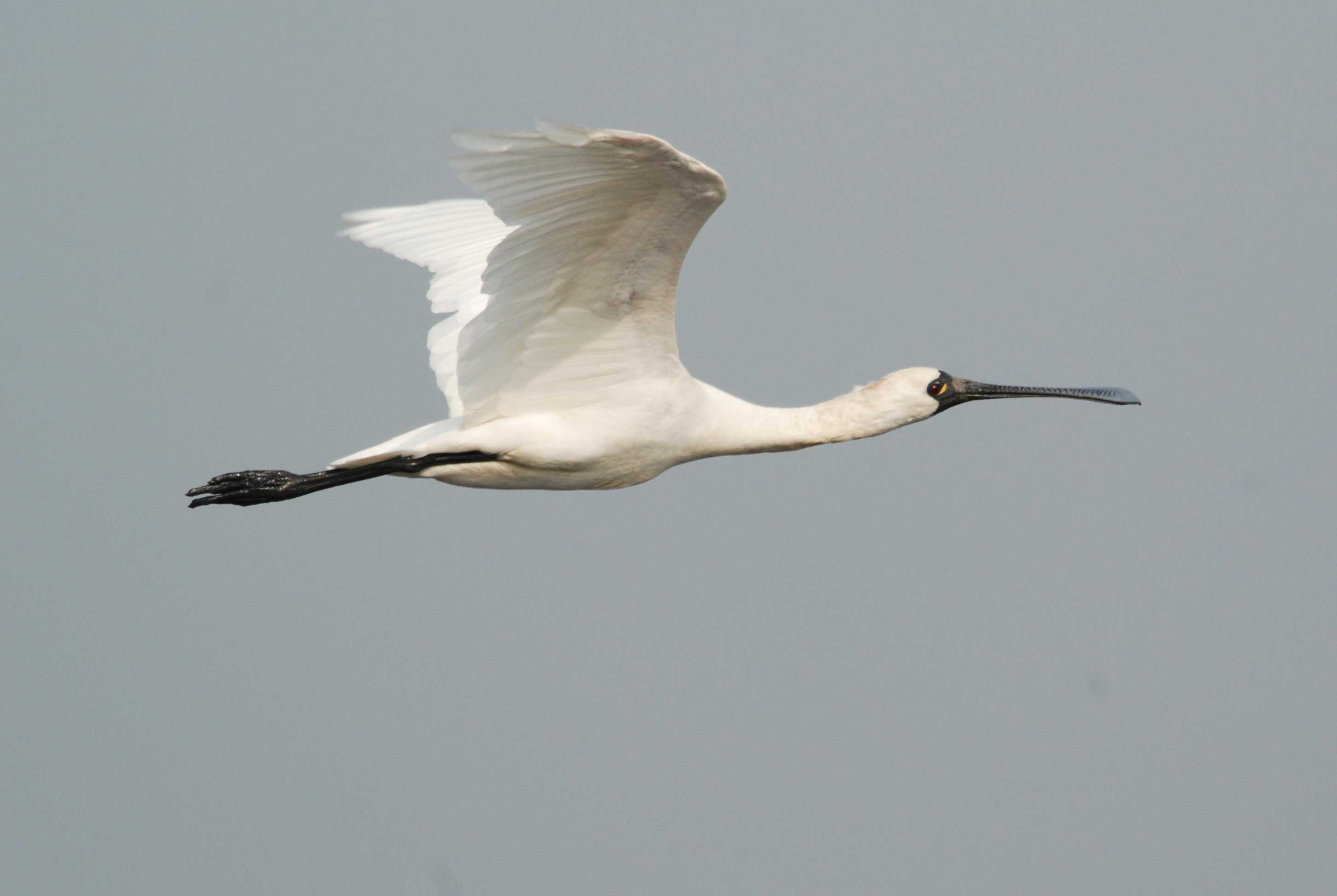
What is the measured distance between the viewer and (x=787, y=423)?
14.9 meters

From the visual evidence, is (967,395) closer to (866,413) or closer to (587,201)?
(866,413)

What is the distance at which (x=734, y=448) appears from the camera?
48.6 ft

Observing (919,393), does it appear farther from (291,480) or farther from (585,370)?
(291,480)

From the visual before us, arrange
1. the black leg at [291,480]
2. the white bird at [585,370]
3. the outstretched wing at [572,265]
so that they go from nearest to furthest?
the outstretched wing at [572,265], the white bird at [585,370], the black leg at [291,480]

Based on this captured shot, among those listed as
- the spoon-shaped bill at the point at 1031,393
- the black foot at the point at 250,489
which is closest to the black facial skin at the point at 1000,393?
the spoon-shaped bill at the point at 1031,393

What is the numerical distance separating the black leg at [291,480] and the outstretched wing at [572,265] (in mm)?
405

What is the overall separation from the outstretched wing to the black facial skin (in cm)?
244

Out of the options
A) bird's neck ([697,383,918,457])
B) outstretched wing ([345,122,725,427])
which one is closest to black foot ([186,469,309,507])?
outstretched wing ([345,122,725,427])

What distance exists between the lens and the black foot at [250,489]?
14.5 metres

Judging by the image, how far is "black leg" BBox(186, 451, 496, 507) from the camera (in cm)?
1412

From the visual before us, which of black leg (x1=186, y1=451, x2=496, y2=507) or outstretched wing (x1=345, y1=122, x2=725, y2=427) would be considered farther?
black leg (x1=186, y1=451, x2=496, y2=507)

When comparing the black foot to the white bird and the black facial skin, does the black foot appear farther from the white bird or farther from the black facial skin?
the black facial skin

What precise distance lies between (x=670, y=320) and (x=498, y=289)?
1320 mm

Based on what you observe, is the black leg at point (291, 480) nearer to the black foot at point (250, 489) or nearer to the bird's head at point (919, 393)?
the black foot at point (250, 489)
